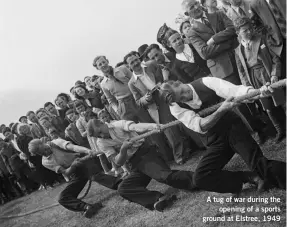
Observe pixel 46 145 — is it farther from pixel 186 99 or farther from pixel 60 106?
pixel 186 99

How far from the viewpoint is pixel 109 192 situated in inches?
261

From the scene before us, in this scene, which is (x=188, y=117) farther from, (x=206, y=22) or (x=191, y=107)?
(x=206, y=22)

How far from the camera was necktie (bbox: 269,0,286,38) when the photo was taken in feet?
11.8

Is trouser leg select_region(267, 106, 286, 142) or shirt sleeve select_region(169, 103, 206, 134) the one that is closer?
shirt sleeve select_region(169, 103, 206, 134)

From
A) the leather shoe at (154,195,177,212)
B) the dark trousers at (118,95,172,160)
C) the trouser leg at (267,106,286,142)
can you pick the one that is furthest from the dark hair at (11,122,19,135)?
the trouser leg at (267,106,286,142)

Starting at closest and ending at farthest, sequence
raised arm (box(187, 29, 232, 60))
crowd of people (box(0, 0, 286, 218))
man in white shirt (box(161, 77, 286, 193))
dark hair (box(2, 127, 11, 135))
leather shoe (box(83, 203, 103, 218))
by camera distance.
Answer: man in white shirt (box(161, 77, 286, 193)) → crowd of people (box(0, 0, 286, 218)) → raised arm (box(187, 29, 232, 60)) → leather shoe (box(83, 203, 103, 218)) → dark hair (box(2, 127, 11, 135))

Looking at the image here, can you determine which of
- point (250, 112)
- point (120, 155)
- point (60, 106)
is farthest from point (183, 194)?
point (60, 106)

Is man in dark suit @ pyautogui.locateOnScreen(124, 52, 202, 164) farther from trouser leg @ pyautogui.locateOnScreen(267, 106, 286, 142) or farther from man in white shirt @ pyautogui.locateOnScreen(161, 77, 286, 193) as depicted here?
trouser leg @ pyautogui.locateOnScreen(267, 106, 286, 142)

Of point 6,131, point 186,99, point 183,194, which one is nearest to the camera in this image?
point 186,99

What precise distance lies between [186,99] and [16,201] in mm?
8300

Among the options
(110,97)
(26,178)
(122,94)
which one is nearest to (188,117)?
(122,94)

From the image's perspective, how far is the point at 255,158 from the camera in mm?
3285

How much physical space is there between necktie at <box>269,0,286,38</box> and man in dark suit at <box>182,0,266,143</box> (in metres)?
0.68

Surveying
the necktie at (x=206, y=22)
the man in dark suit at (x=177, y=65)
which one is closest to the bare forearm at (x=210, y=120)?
the man in dark suit at (x=177, y=65)
